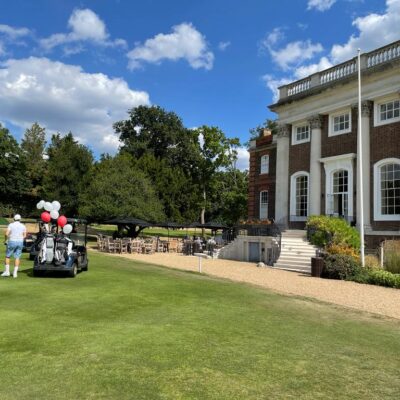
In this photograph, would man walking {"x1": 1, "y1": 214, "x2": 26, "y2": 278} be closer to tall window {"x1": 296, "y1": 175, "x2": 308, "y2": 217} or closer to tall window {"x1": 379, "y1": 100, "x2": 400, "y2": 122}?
tall window {"x1": 379, "y1": 100, "x2": 400, "y2": 122}

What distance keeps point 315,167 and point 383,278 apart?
39.5ft

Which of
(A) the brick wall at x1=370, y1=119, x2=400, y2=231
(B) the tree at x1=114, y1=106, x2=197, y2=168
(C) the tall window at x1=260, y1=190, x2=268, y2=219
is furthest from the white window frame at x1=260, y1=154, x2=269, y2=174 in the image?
(B) the tree at x1=114, y1=106, x2=197, y2=168

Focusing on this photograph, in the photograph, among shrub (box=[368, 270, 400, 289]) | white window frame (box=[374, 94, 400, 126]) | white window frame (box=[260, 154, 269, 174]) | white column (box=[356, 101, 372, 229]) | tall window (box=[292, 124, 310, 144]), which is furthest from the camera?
white window frame (box=[260, 154, 269, 174])

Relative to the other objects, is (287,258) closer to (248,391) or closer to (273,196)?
(273,196)

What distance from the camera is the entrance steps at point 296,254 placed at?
793 inches

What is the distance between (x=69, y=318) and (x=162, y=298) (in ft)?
9.51

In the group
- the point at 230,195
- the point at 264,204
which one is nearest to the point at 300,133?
the point at 264,204

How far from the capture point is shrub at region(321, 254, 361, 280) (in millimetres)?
16078

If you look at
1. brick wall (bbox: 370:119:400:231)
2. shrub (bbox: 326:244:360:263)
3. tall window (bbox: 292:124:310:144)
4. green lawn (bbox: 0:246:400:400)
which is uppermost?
tall window (bbox: 292:124:310:144)

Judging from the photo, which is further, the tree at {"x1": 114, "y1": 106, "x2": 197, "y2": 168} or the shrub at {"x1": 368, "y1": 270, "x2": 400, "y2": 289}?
the tree at {"x1": 114, "y1": 106, "x2": 197, "y2": 168}

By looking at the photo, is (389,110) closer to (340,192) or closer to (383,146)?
(383,146)

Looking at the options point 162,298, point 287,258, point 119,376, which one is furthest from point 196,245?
point 119,376

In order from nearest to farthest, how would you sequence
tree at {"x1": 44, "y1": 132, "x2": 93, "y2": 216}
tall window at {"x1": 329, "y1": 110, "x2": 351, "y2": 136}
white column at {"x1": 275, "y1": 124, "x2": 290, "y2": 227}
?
tall window at {"x1": 329, "y1": 110, "x2": 351, "y2": 136} < white column at {"x1": 275, "y1": 124, "x2": 290, "y2": 227} < tree at {"x1": 44, "y1": 132, "x2": 93, "y2": 216}

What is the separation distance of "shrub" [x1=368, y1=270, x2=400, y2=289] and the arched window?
38.5ft
